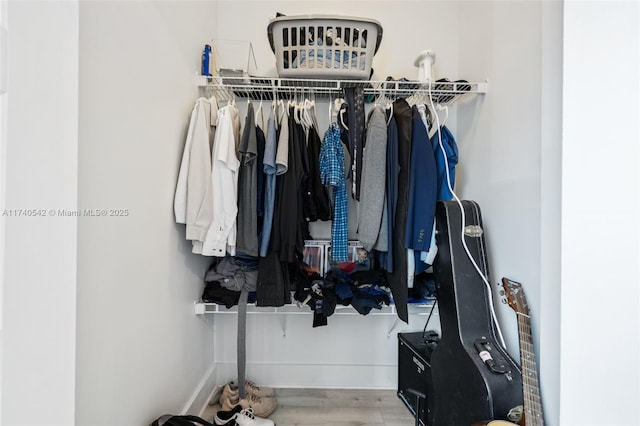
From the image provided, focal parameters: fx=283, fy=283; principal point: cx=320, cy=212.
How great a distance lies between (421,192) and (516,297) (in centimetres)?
56

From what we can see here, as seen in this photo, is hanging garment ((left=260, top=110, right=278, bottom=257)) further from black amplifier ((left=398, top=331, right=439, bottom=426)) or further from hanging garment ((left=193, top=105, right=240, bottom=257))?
black amplifier ((left=398, top=331, right=439, bottom=426))

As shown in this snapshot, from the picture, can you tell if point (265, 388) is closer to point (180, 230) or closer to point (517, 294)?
point (180, 230)

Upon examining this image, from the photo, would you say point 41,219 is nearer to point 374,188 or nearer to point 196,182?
point 196,182

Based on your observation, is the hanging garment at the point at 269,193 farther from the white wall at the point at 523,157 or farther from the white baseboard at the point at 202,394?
the white wall at the point at 523,157

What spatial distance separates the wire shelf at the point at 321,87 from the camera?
1.45m

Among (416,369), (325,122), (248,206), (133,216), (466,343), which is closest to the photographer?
(133,216)

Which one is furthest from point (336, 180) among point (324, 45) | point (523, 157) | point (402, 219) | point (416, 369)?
point (416, 369)

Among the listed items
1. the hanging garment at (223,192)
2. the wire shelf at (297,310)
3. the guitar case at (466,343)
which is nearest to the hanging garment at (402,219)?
the guitar case at (466,343)

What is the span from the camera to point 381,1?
186cm

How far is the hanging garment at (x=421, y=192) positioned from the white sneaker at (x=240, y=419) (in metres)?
1.14

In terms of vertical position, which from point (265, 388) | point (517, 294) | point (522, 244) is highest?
point (522, 244)

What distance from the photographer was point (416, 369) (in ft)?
5.13

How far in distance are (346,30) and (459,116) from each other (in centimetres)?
89

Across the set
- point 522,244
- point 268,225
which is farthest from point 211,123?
point 522,244
